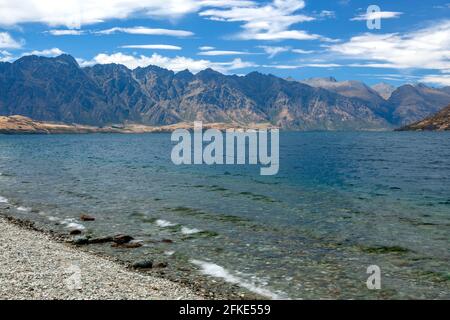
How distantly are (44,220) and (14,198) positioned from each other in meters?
16.7

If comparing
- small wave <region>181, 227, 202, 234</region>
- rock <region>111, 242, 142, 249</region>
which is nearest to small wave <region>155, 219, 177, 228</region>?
small wave <region>181, 227, 202, 234</region>

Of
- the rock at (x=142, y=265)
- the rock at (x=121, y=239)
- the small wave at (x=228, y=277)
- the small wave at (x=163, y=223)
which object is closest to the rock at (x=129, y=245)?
the rock at (x=121, y=239)

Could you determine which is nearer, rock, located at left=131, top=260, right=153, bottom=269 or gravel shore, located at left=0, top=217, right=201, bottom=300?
gravel shore, located at left=0, top=217, right=201, bottom=300

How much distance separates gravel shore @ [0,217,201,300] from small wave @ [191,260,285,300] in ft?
10.8

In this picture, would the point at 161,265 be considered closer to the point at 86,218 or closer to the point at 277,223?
the point at 277,223

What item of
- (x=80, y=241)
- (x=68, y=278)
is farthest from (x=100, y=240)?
(x=68, y=278)

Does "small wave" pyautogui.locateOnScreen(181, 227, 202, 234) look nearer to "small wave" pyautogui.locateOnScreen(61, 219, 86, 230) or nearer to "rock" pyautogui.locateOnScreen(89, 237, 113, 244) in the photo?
"rock" pyautogui.locateOnScreen(89, 237, 113, 244)

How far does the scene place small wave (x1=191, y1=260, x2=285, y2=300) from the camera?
24094 mm

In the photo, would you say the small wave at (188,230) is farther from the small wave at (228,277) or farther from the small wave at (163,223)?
the small wave at (228,277)

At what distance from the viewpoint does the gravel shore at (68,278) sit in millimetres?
20922
